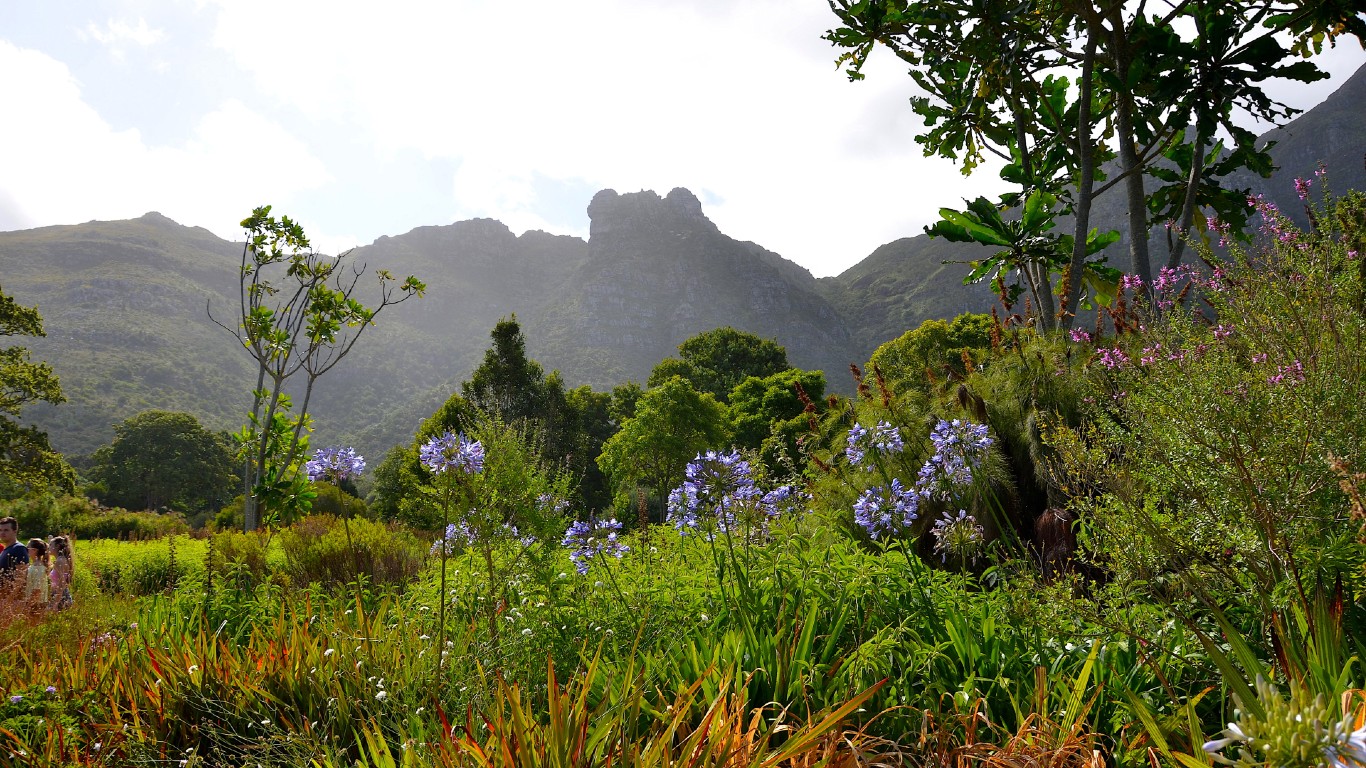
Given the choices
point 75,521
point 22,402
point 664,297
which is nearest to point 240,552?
point 22,402

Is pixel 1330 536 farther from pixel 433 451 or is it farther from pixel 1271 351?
pixel 433 451

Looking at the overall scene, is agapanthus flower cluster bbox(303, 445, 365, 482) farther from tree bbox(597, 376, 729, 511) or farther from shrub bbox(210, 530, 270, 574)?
tree bbox(597, 376, 729, 511)

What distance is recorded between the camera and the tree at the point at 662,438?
66.4ft

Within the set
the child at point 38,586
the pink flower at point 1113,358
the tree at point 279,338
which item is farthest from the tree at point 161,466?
the pink flower at point 1113,358

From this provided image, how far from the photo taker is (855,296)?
105 m

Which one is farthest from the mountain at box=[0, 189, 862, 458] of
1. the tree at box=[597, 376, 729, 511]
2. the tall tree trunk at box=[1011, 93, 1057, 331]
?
the tall tree trunk at box=[1011, 93, 1057, 331]

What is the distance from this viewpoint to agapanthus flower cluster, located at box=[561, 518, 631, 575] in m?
4.16

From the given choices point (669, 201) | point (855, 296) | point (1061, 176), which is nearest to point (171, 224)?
point (669, 201)

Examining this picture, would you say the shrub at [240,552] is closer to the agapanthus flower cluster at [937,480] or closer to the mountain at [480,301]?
the agapanthus flower cluster at [937,480]

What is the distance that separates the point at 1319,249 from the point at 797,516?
3178 mm

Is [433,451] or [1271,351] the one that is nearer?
[1271,351]

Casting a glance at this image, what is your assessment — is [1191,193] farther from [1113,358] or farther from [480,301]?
[480,301]

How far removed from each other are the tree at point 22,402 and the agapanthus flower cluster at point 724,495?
17596 millimetres

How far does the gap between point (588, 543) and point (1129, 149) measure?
30.0 ft
